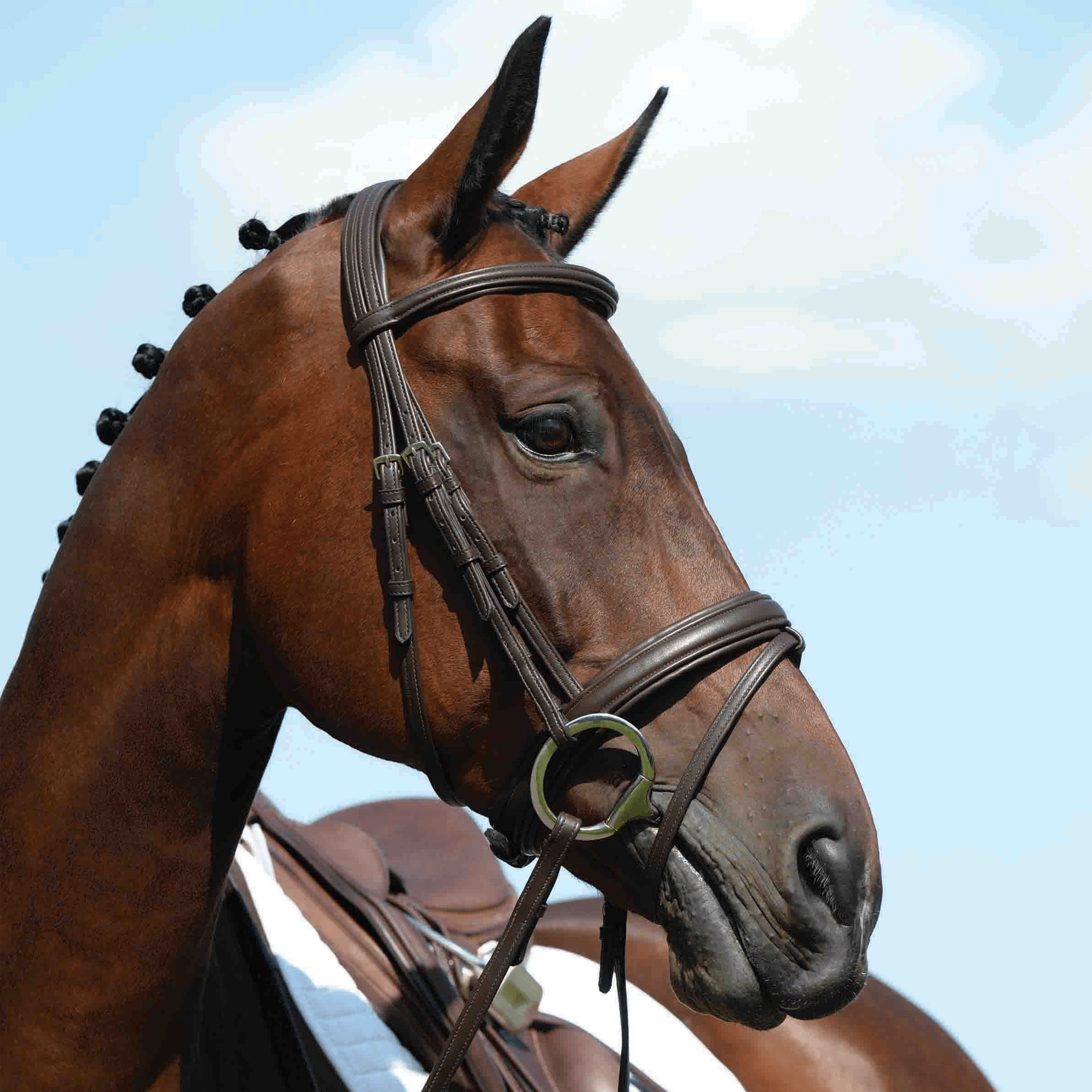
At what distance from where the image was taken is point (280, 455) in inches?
94.2

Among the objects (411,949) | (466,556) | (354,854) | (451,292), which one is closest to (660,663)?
(466,556)

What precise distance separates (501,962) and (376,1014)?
977 mm

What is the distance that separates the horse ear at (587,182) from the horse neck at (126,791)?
38.2 inches

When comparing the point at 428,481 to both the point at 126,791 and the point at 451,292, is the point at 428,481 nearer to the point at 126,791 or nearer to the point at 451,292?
the point at 451,292

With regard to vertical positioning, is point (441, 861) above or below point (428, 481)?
below

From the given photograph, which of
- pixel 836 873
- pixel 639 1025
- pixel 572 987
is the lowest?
pixel 639 1025

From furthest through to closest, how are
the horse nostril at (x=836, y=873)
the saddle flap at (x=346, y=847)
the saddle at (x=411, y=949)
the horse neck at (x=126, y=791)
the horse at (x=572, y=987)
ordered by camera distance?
1. the saddle flap at (x=346, y=847)
2. the horse at (x=572, y=987)
3. the saddle at (x=411, y=949)
4. the horse neck at (x=126, y=791)
5. the horse nostril at (x=836, y=873)

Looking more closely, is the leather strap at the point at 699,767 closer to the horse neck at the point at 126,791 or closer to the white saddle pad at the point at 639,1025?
the horse neck at the point at 126,791

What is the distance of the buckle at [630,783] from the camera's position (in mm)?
2160

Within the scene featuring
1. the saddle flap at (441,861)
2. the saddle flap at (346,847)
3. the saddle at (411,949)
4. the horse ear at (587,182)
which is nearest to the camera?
the horse ear at (587,182)

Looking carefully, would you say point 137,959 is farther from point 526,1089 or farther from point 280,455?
point 526,1089

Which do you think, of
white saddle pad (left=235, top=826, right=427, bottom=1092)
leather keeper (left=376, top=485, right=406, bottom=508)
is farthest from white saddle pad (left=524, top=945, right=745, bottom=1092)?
leather keeper (left=376, top=485, right=406, bottom=508)

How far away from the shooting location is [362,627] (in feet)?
7.64

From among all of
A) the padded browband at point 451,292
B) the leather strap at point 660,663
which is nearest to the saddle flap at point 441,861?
the leather strap at point 660,663
